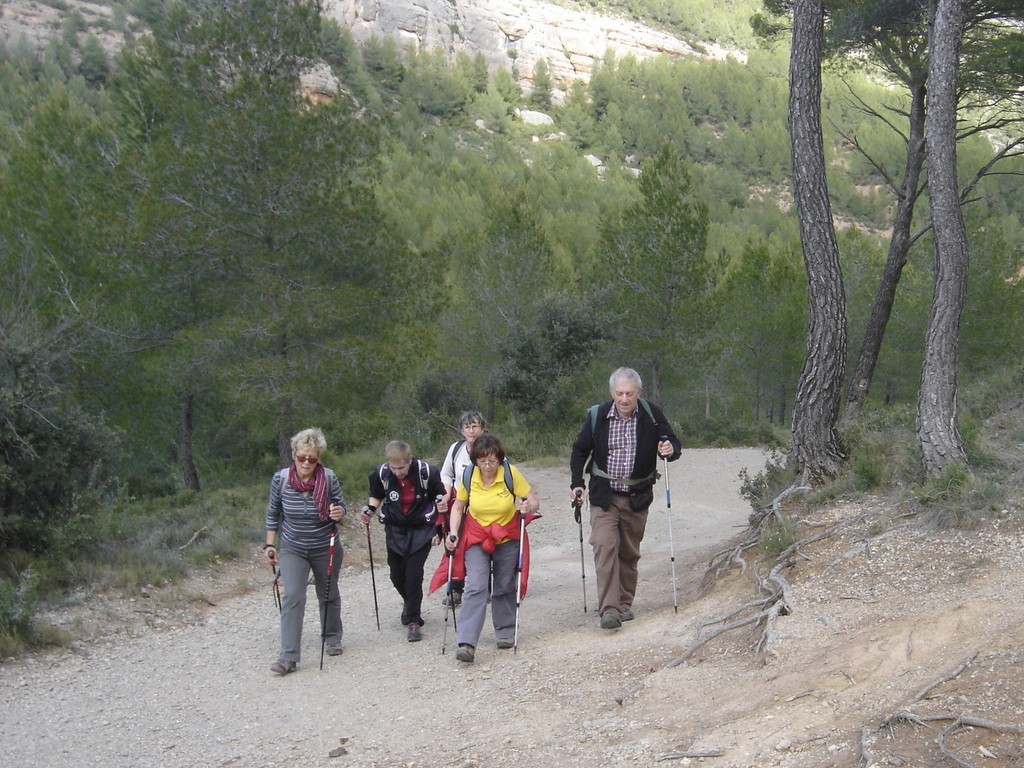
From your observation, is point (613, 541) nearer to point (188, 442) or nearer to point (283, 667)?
point (283, 667)

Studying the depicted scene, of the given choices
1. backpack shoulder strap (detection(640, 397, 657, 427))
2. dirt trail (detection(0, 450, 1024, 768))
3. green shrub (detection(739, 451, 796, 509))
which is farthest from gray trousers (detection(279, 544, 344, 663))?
green shrub (detection(739, 451, 796, 509))

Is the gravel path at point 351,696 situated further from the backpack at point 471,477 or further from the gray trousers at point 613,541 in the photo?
the backpack at point 471,477

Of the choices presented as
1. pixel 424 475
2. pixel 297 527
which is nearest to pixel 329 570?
pixel 297 527

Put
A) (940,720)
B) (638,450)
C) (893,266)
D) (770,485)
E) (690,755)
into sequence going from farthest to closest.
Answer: (893,266) < (770,485) < (638,450) < (690,755) < (940,720)

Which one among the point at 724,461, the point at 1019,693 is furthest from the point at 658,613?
the point at 724,461

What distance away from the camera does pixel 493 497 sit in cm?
688

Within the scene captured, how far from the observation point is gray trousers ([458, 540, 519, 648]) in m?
6.75

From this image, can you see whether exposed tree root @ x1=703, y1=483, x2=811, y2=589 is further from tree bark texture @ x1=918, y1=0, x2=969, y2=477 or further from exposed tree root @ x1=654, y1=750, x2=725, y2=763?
exposed tree root @ x1=654, y1=750, x2=725, y2=763

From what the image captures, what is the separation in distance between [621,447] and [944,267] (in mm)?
3159

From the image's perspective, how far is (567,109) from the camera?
97000mm

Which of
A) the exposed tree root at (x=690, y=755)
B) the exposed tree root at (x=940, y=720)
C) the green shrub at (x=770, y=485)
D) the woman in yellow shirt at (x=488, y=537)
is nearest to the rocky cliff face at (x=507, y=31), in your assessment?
the green shrub at (x=770, y=485)

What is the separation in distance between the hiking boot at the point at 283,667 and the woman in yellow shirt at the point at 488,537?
1.31 metres

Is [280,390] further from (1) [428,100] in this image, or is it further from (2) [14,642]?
(1) [428,100]

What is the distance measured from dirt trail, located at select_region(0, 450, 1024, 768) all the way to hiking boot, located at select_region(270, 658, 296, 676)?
0.08 metres
